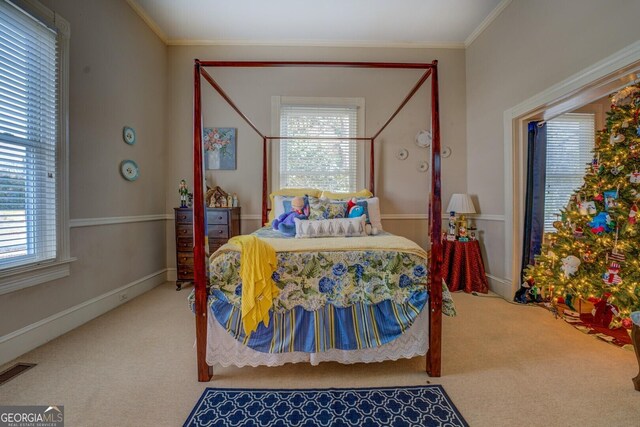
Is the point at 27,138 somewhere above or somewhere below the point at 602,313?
above

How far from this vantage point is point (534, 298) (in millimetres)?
3082

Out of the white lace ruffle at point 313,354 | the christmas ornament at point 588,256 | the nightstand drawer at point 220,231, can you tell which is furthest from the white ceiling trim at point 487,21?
the nightstand drawer at point 220,231

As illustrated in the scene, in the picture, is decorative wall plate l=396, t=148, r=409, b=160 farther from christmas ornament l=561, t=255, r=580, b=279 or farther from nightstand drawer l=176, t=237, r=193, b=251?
nightstand drawer l=176, t=237, r=193, b=251

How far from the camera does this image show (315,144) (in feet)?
12.8

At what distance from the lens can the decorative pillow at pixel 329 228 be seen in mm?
2361

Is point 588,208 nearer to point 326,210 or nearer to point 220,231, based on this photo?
point 326,210

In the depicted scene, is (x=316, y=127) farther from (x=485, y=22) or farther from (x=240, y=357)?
(x=240, y=357)

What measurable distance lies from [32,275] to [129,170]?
4.61 feet

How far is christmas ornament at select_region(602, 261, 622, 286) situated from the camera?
2174 mm

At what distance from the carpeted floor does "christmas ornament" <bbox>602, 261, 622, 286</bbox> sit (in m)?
0.48

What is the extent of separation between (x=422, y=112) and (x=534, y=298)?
2.65 meters

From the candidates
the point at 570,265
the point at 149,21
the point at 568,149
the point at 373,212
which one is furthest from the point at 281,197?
the point at 568,149

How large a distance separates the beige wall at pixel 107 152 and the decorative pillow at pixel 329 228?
1.99 m

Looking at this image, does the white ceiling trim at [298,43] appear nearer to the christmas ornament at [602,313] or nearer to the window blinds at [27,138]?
the window blinds at [27,138]
